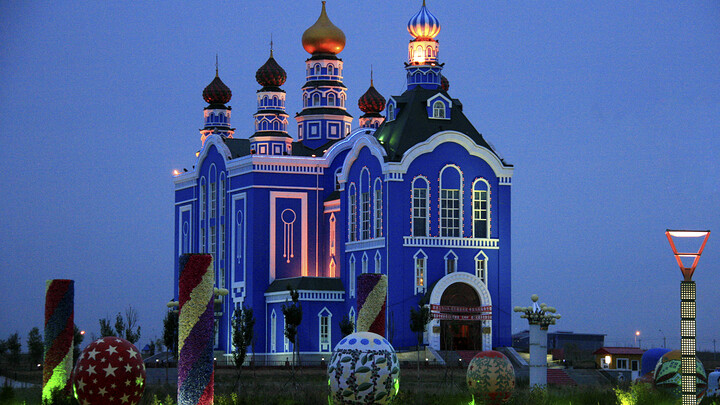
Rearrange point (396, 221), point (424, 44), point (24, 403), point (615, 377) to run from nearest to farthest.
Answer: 1. point (24, 403)
2. point (615, 377)
3. point (396, 221)
4. point (424, 44)

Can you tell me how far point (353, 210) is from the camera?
210 ft

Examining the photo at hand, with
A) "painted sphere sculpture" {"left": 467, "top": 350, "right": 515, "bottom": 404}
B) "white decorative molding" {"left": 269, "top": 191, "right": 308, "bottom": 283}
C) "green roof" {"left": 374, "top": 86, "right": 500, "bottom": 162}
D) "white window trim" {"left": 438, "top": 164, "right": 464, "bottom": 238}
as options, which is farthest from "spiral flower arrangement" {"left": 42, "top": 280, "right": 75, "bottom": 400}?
"white decorative molding" {"left": 269, "top": 191, "right": 308, "bottom": 283}

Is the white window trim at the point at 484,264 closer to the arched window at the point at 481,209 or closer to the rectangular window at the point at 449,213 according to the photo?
the arched window at the point at 481,209

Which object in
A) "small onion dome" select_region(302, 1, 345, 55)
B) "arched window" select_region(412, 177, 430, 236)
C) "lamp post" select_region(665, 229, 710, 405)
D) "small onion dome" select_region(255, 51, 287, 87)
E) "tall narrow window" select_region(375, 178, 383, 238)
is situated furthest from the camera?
"small onion dome" select_region(302, 1, 345, 55)

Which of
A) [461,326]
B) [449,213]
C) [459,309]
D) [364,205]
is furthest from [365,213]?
[461,326]

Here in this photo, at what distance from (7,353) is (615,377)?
37.9 m

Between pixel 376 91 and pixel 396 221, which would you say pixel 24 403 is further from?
pixel 376 91

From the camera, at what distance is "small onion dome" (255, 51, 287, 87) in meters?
70.1

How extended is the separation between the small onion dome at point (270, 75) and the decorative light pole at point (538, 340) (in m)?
33.1

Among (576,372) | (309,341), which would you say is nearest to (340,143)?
(309,341)

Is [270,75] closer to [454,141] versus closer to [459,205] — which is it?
[454,141]

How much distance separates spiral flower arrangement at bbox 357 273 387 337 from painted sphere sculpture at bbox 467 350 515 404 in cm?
274

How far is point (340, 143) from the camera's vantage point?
2640 inches

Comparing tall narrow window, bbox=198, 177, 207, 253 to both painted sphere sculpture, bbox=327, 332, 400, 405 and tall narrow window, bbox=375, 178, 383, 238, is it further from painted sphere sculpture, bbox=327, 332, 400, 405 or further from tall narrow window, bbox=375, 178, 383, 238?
painted sphere sculpture, bbox=327, 332, 400, 405
